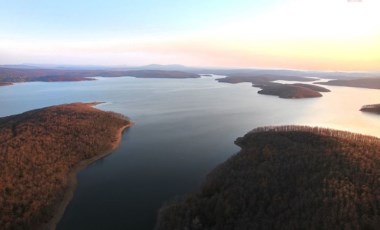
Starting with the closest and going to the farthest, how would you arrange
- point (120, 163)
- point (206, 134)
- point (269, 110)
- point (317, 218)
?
point (317, 218)
point (120, 163)
point (206, 134)
point (269, 110)

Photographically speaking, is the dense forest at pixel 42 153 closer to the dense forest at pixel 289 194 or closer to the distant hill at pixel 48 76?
the dense forest at pixel 289 194

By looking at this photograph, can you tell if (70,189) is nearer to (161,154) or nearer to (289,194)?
(161,154)

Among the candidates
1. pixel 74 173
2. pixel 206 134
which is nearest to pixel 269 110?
pixel 206 134

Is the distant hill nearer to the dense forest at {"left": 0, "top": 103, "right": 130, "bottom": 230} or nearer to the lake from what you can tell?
the lake

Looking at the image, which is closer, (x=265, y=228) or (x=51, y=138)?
(x=265, y=228)

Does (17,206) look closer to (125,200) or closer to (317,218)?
(125,200)
